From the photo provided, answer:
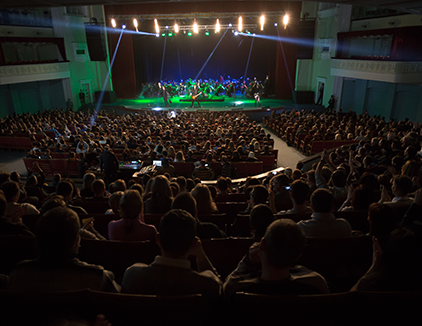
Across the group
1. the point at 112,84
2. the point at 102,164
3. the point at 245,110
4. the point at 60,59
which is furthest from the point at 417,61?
the point at 60,59

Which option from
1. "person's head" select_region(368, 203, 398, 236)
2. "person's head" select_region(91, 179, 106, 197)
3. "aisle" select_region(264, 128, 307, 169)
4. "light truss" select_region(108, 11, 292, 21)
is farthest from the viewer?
"light truss" select_region(108, 11, 292, 21)

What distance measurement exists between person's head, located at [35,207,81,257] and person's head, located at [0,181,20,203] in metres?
1.92

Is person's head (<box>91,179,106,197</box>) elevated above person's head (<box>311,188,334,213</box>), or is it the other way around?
person's head (<box>311,188,334,213</box>)

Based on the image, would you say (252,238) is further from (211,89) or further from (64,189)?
(211,89)

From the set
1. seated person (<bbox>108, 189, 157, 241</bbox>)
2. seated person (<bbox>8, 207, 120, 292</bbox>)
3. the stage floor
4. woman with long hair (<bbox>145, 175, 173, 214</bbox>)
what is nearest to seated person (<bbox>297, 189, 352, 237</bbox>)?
seated person (<bbox>108, 189, 157, 241</bbox>)

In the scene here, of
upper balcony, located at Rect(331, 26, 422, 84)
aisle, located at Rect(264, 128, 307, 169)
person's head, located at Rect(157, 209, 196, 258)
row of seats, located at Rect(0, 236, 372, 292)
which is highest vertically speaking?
upper balcony, located at Rect(331, 26, 422, 84)

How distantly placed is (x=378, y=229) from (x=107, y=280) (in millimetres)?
1924

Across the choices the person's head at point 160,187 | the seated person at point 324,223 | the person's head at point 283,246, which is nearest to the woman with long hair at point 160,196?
the person's head at point 160,187

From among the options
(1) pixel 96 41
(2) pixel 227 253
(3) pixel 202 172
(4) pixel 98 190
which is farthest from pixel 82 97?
(2) pixel 227 253

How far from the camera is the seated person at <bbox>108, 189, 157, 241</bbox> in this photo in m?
2.48

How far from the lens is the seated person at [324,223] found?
2490 millimetres

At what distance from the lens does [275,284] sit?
151cm

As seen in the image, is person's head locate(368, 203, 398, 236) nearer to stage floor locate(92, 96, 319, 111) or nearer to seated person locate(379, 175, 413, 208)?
seated person locate(379, 175, 413, 208)

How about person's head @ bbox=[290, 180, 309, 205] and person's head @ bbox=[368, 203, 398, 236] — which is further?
person's head @ bbox=[290, 180, 309, 205]
